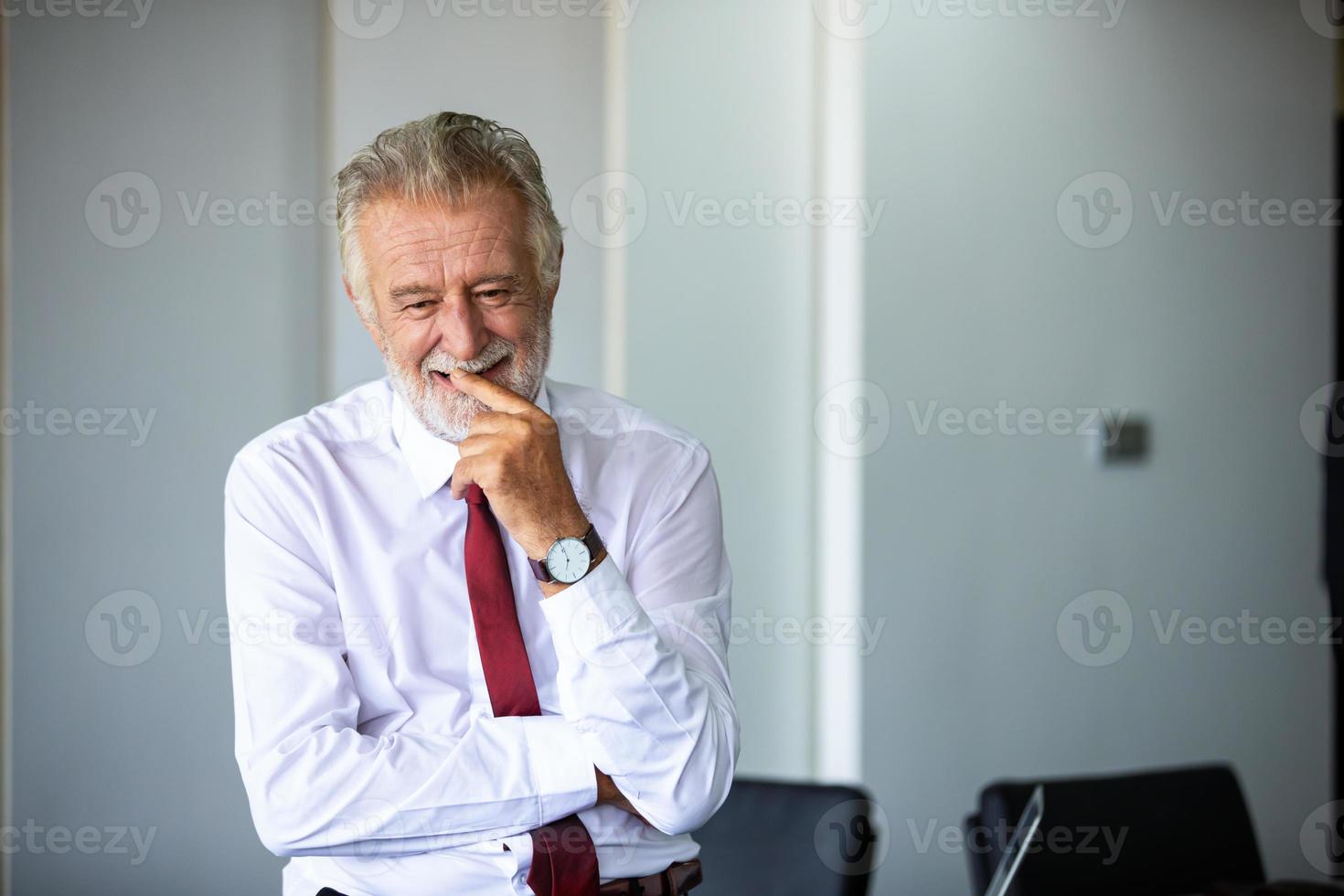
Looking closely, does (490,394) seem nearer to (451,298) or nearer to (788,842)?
(451,298)

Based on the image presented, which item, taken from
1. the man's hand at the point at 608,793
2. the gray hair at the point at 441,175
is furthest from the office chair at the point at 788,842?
the gray hair at the point at 441,175

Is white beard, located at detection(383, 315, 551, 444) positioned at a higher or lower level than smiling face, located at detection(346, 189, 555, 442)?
lower

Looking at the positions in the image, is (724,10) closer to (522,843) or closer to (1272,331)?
(1272,331)

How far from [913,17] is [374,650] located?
2.27m

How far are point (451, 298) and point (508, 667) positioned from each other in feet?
1.60

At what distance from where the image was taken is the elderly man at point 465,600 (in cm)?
146

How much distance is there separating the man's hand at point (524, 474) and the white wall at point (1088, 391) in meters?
1.73

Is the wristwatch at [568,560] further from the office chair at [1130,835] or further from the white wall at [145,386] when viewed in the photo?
the white wall at [145,386]

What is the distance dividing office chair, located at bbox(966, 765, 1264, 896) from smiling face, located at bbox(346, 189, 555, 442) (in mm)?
1129

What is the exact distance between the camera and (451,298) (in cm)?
153

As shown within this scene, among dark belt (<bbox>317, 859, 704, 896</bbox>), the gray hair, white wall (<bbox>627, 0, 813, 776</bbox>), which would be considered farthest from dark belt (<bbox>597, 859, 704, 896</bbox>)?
white wall (<bbox>627, 0, 813, 776</bbox>)

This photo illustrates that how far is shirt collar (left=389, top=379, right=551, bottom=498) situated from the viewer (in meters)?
1.63

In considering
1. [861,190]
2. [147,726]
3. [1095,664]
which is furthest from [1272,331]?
[147,726]

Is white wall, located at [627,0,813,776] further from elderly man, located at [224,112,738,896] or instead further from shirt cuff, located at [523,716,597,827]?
shirt cuff, located at [523,716,597,827]
